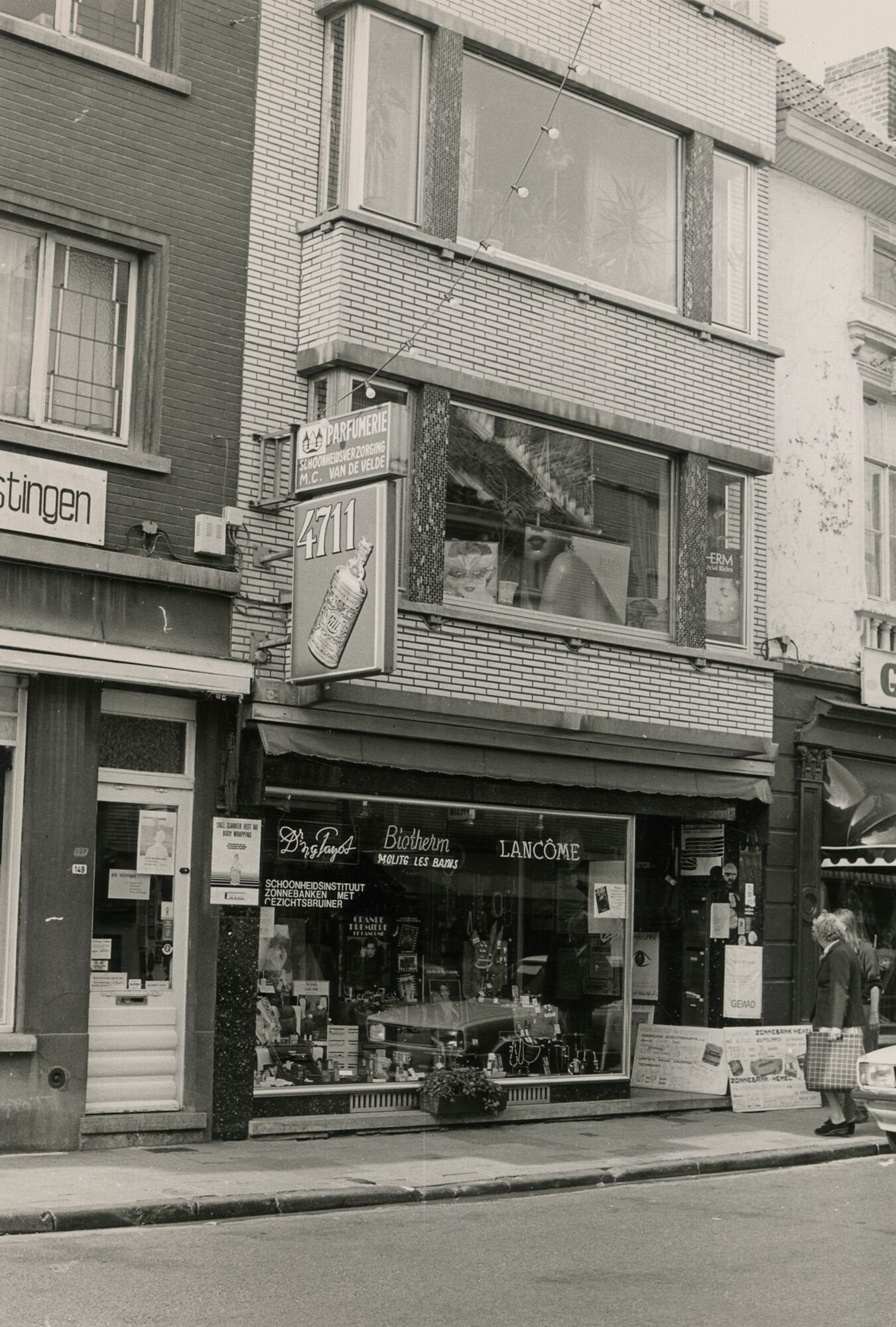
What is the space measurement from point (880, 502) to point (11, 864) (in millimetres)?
11279

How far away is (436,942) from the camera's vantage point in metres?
14.9

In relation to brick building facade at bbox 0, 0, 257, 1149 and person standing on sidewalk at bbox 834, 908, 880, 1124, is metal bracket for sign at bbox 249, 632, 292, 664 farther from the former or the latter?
person standing on sidewalk at bbox 834, 908, 880, 1124

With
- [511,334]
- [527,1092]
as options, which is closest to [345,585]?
[511,334]

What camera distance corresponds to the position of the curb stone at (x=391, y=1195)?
9.55 meters

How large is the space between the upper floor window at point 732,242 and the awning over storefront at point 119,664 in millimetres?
7035

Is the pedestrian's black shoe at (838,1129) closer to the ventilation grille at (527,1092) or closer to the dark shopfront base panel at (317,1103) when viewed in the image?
the dark shopfront base panel at (317,1103)

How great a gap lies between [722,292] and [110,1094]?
9878 mm

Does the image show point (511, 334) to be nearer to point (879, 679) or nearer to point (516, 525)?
point (516, 525)

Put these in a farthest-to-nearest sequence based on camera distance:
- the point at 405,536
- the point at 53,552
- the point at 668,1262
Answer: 1. the point at 405,536
2. the point at 53,552
3. the point at 668,1262

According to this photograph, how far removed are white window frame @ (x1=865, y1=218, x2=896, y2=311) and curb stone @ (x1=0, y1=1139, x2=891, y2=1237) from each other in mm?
9780

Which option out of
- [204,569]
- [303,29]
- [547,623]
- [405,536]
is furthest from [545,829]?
[303,29]

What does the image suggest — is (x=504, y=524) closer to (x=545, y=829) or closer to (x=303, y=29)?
(x=545, y=829)

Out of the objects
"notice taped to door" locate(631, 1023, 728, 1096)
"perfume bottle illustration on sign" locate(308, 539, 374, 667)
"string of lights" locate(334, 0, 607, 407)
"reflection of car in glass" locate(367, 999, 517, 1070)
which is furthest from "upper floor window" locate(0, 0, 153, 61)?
"notice taped to door" locate(631, 1023, 728, 1096)

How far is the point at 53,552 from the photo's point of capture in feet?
40.3
